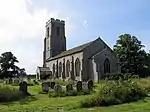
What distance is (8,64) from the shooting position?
3455 inches

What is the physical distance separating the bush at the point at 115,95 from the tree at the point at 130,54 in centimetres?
4326

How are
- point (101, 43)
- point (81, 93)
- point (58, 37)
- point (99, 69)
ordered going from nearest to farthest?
point (81, 93) < point (99, 69) < point (101, 43) < point (58, 37)

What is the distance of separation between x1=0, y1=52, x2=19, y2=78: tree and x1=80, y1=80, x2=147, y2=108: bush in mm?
68509

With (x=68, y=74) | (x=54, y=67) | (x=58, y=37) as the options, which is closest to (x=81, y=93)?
(x=68, y=74)

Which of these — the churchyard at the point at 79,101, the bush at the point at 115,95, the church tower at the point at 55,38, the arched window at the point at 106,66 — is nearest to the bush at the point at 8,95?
the churchyard at the point at 79,101

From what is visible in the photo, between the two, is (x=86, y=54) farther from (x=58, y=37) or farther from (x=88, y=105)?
(x=88, y=105)

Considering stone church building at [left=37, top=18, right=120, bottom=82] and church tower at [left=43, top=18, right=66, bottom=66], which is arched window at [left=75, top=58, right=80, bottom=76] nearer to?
stone church building at [left=37, top=18, right=120, bottom=82]

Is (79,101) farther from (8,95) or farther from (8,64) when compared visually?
(8,64)

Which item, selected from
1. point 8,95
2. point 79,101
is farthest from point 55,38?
point 79,101

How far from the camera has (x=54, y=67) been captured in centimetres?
7362

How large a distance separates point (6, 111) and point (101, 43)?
1690 inches

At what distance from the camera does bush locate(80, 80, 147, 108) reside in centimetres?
1715

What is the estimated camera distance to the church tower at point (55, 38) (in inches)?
3076

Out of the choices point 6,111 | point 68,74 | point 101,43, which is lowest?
point 6,111
